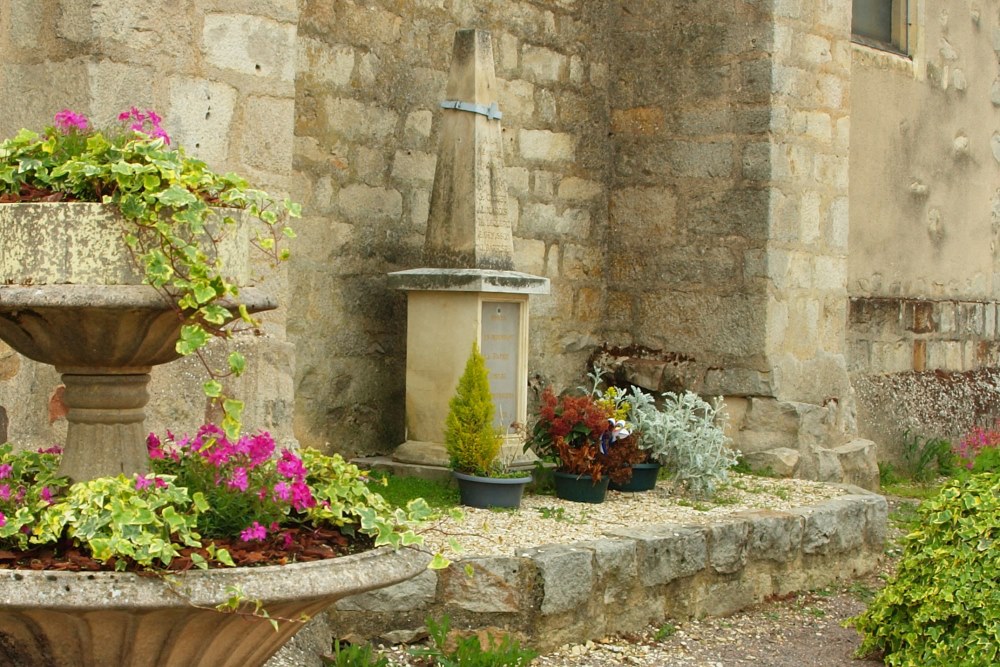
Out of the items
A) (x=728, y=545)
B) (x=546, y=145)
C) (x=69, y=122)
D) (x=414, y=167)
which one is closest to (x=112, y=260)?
(x=69, y=122)

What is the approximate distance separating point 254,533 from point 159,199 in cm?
71

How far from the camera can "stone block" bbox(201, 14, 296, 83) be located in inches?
178

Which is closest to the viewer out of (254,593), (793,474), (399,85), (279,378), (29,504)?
(254,593)

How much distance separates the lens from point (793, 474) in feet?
25.1

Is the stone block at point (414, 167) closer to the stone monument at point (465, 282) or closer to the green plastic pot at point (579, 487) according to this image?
the stone monument at point (465, 282)

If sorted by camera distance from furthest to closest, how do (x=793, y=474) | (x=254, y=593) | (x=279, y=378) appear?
(x=793, y=474), (x=279, y=378), (x=254, y=593)

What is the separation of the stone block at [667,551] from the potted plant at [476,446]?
23.0 inches

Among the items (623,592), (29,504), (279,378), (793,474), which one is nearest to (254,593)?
(29,504)

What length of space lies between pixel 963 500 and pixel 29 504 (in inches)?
132

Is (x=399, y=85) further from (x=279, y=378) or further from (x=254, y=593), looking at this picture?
(x=254, y=593)

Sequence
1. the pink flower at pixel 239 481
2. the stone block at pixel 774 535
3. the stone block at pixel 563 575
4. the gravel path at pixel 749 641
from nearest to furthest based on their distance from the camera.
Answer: the pink flower at pixel 239 481 → the stone block at pixel 563 575 → the gravel path at pixel 749 641 → the stone block at pixel 774 535

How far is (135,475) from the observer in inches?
110

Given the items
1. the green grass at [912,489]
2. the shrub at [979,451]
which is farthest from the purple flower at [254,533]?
the green grass at [912,489]

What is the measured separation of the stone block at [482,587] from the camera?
15.7ft
